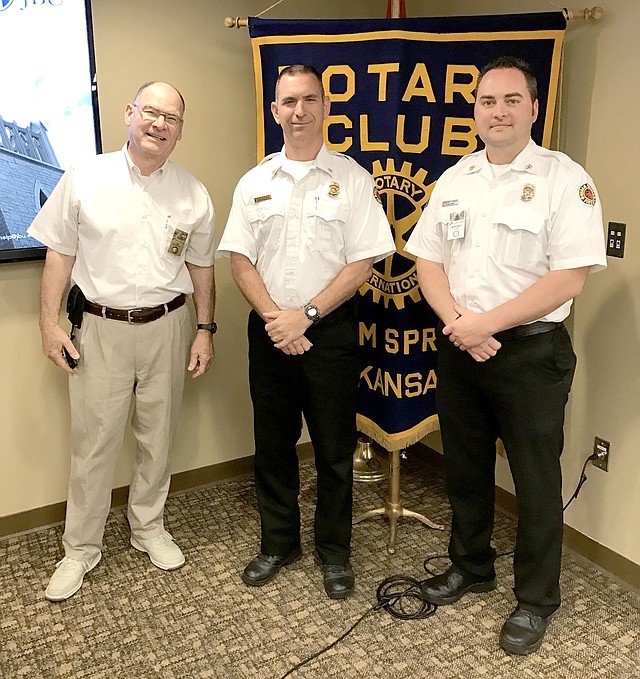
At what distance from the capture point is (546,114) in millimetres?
2584

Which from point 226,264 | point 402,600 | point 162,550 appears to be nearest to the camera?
point 402,600

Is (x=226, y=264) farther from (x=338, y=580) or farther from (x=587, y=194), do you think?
(x=587, y=194)

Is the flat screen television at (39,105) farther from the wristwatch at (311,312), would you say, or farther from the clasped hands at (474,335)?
the clasped hands at (474,335)

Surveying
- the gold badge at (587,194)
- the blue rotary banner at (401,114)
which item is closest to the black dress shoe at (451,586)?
the blue rotary banner at (401,114)

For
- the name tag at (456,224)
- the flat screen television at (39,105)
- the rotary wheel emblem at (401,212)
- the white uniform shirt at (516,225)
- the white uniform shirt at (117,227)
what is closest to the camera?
the white uniform shirt at (516,225)

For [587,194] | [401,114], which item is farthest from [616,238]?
[401,114]

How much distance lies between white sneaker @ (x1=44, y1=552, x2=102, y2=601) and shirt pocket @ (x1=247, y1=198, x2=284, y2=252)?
1.29 m

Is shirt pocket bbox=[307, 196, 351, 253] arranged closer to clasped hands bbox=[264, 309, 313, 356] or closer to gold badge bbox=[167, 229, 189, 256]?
clasped hands bbox=[264, 309, 313, 356]

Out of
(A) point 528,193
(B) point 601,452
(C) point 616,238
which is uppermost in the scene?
(A) point 528,193

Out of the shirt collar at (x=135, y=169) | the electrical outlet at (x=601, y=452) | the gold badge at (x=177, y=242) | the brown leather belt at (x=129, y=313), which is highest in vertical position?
the shirt collar at (x=135, y=169)

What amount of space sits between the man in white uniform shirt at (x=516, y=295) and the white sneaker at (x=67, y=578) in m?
1.36

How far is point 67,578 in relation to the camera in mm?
2613

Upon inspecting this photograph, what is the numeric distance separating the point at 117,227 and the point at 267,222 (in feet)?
1.61

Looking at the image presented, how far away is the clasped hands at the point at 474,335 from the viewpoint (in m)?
2.15
